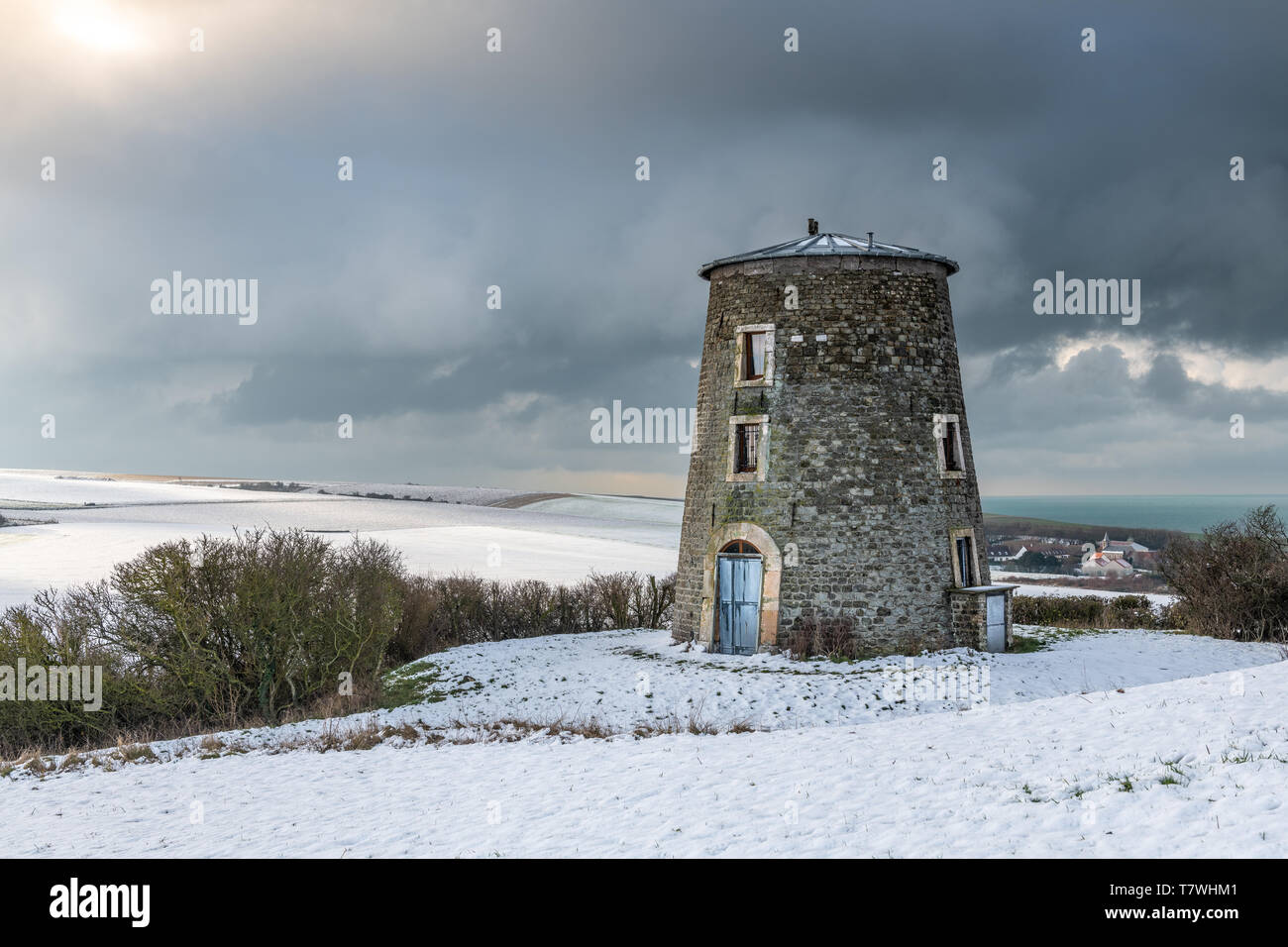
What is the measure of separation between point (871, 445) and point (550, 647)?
36.8 feet

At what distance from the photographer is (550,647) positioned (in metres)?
32.1

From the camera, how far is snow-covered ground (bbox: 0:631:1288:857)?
35.2ft

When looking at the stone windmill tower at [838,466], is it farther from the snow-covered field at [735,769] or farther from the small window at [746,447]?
the snow-covered field at [735,769]

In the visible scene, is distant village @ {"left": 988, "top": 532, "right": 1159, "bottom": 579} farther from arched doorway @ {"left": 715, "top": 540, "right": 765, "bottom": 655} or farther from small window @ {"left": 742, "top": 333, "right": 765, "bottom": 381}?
small window @ {"left": 742, "top": 333, "right": 765, "bottom": 381}

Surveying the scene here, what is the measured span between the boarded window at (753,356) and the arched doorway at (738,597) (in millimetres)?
4381

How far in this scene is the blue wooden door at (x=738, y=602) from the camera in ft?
91.8

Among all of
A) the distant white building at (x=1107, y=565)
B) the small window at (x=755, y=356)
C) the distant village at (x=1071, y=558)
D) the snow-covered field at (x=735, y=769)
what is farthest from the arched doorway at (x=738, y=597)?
the distant white building at (x=1107, y=565)

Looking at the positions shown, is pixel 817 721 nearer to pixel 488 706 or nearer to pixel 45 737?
pixel 488 706

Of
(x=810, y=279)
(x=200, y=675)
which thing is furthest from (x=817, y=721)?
(x=200, y=675)

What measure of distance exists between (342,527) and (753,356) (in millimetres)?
55492

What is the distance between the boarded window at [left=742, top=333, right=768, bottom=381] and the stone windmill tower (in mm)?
39
